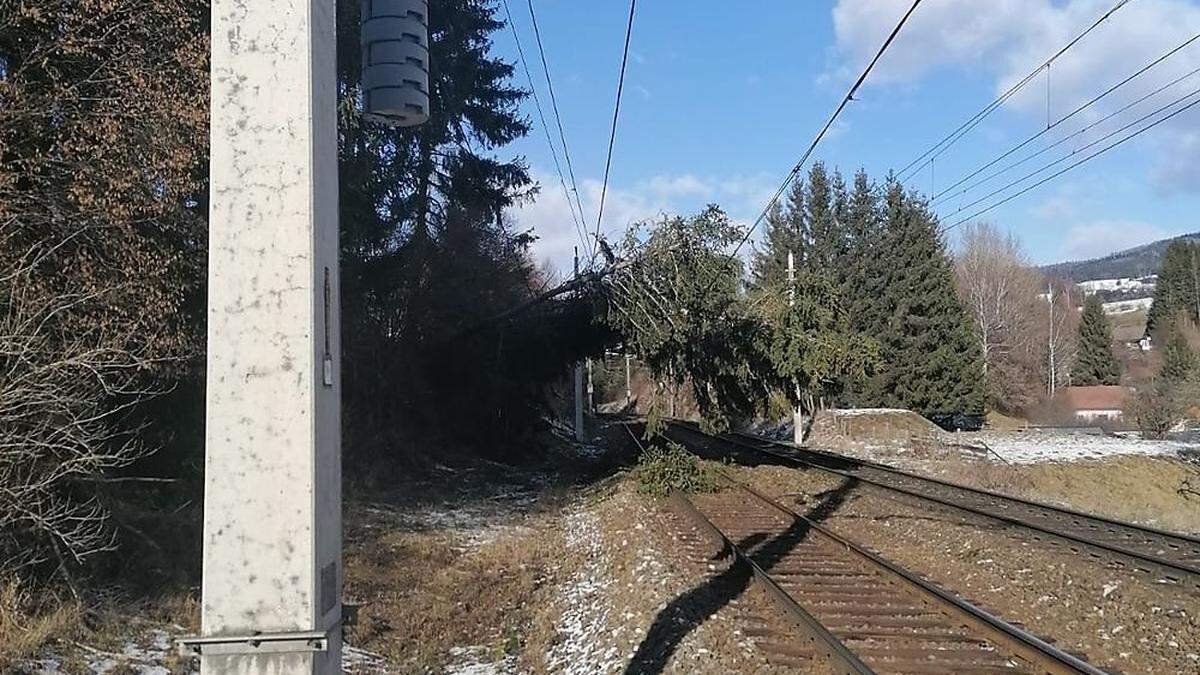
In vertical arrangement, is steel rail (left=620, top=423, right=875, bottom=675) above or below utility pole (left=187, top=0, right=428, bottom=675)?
below

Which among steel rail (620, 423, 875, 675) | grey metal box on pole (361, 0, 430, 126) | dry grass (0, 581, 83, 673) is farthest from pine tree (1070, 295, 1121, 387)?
grey metal box on pole (361, 0, 430, 126)

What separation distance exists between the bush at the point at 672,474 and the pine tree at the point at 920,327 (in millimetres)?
36071

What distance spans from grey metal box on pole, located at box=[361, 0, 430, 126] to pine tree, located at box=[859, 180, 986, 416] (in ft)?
171

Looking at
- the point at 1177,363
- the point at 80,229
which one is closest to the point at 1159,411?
the point at 1177,363

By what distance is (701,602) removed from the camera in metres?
9.94

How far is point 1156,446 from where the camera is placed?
111 feet

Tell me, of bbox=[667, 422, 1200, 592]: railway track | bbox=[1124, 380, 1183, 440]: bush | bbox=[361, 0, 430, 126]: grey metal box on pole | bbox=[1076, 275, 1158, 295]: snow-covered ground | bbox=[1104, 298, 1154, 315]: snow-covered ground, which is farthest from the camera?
bbox=[1076, 275, 1158, 295]: snow-covered ground

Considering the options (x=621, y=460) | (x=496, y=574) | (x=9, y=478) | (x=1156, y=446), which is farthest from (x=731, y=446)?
(x=9, y=478)

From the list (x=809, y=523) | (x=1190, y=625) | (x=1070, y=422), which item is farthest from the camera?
(x=1070, y=422)

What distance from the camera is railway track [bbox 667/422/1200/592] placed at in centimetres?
1166

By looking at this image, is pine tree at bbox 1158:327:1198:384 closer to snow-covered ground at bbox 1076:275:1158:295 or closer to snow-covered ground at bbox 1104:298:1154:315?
snow-covered ground at bbox 1104:298:1154:315

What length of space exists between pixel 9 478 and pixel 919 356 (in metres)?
52.2

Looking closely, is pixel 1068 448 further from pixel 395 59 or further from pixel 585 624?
pixel 395 59

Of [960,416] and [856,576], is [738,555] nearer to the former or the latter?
[856,576]
